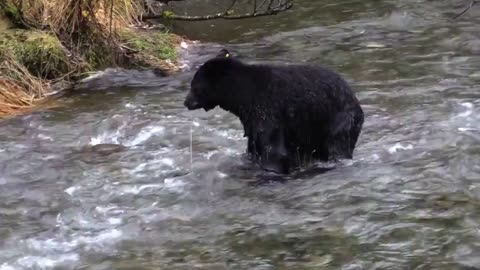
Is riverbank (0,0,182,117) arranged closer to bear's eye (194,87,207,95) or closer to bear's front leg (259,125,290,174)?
bear's eye (194,87,207,95)

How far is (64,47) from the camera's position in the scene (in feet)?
38.0

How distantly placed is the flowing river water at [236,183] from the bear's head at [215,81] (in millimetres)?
641

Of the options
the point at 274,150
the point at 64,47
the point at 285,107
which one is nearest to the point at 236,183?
the point at 274,150

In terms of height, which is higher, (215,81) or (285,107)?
(215,81)

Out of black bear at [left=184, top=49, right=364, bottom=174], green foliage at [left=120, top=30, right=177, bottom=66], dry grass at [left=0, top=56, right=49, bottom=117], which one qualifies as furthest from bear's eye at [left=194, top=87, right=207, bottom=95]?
green foliage at [left=120, top=30, right=177, bottom=66]

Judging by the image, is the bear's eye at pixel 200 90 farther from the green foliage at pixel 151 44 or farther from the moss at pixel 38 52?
the green foliage at pixel 151 44

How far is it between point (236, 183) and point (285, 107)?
31.3 inches

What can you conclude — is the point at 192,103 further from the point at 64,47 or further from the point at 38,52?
the point at 64,47

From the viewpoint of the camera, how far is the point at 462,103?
908 centimetres


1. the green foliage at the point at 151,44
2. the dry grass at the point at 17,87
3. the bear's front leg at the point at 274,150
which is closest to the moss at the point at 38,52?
the dry grass at the point at 17,87

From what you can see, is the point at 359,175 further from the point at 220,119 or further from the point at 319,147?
the point at 220,119

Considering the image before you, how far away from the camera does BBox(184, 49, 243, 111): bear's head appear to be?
24.9 feet

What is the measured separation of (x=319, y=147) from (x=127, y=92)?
378 centimetres

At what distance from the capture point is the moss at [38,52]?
36.4 ft
